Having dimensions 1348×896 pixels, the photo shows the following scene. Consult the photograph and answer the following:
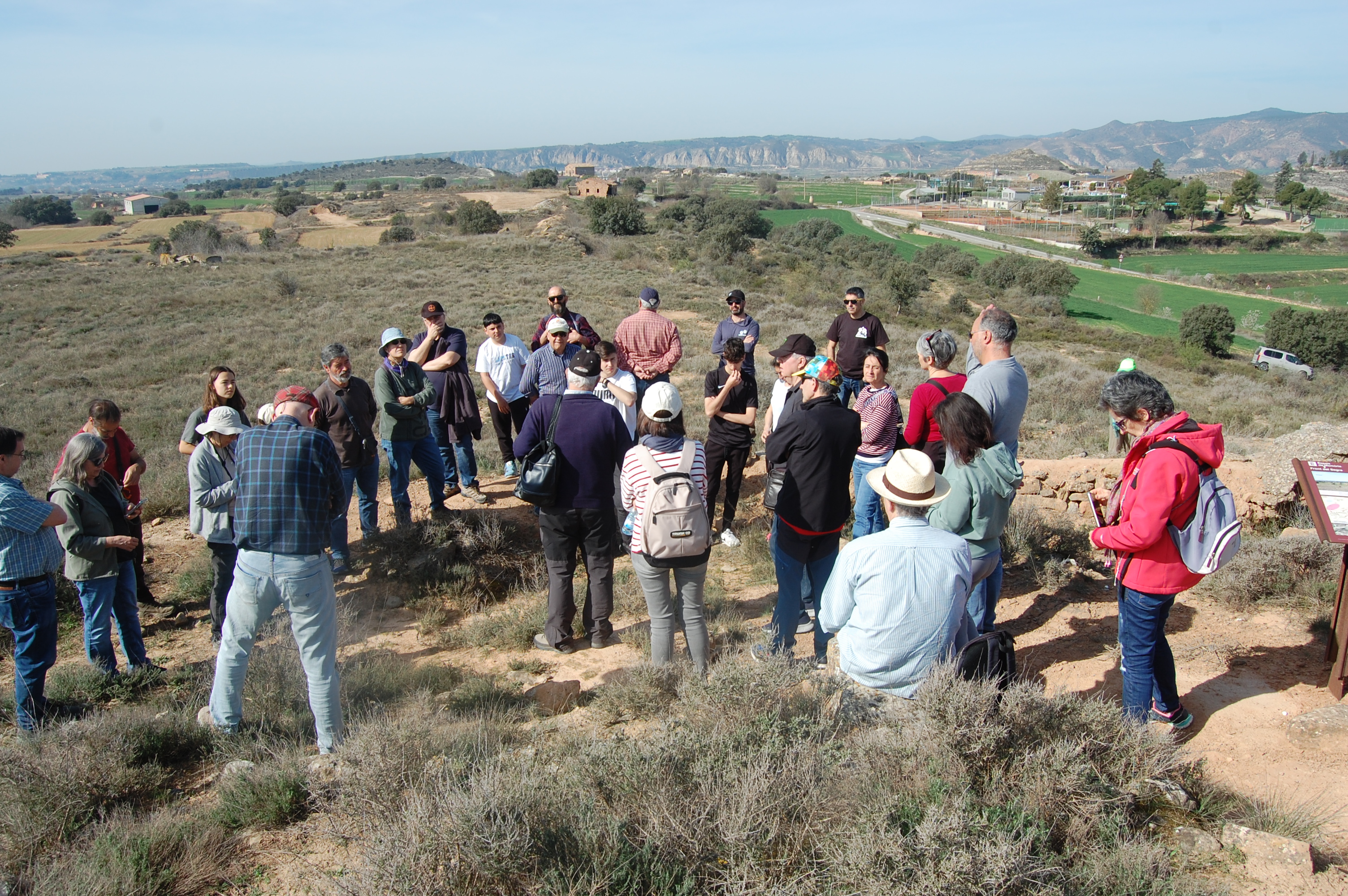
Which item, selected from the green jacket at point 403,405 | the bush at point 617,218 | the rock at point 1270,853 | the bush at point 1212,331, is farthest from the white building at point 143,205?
the rock at point 1270,853

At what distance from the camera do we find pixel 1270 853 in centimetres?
255

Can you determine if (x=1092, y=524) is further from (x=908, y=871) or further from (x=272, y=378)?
(x=272, y=378)

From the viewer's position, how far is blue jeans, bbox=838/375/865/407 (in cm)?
731

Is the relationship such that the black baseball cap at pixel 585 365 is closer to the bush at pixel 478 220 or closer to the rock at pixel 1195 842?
the rock at pixel 1195 842

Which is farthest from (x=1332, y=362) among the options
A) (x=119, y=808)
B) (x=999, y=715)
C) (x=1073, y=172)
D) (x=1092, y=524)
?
(x=1073, y=172)

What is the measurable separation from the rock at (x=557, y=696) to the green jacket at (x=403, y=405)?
292 cm

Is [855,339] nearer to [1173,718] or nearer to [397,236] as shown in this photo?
[1173,718]

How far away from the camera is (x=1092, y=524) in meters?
6.30

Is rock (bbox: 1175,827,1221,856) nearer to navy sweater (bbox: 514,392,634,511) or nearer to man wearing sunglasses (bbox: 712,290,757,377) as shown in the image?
navy sweater (bbox: 514,392,634,511)

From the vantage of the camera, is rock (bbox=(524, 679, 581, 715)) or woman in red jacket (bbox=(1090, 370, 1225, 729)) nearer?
woman in red jacket (bbox=(1090, 370, 1225, 729))

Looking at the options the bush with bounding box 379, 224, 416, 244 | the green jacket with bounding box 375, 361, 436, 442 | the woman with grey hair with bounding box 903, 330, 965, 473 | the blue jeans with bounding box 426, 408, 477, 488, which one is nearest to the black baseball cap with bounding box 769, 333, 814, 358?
the woman with grey hair with bounding box 903, 330, 965, 473

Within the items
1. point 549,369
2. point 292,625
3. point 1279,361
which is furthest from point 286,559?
point 1279,361

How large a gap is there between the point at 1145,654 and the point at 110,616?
5.55 m

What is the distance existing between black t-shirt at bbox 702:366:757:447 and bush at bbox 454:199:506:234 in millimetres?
44808
